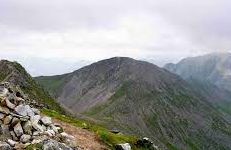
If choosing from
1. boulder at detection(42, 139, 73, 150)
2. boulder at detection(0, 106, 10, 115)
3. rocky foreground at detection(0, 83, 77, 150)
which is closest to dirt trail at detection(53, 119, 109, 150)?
rocky foreground at detection(0, 83, 77, 150)

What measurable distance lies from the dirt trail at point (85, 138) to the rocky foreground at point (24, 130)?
2.12 metres

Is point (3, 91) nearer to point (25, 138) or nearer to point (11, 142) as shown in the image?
point (25, 138)

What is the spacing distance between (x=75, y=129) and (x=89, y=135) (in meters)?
2.20

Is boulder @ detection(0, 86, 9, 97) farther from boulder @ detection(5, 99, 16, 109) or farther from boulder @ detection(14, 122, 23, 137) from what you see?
boulder @ detection(14, 122, 23, 137)

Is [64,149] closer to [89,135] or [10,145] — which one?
[10,145]

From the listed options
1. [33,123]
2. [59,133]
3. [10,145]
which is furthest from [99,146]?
[10,145]

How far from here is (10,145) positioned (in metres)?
38.5

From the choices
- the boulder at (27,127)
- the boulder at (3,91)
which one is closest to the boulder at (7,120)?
the boulder at (27,127)

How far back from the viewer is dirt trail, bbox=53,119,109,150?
1866 inches

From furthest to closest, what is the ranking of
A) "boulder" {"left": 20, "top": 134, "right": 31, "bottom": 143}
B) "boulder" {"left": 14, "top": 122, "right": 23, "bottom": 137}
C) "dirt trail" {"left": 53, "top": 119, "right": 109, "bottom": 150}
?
"dirt trail" {"left": 53, "top": 119, "right": 109, "bottom": 150} < "boulder" {"left": 14, "top": 122, "right": 23, "bottom": 137} < "boulder" {"left": 20, "top": 134, "right": 31, "bottom": 143}

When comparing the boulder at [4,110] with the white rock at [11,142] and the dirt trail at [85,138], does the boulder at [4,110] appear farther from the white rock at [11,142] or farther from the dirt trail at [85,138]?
the dirt trail at [85,138]

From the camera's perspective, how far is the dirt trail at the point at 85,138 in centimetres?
4741

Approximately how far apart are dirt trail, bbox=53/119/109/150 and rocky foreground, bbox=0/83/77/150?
6.96 feet

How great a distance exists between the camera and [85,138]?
1964 inches
